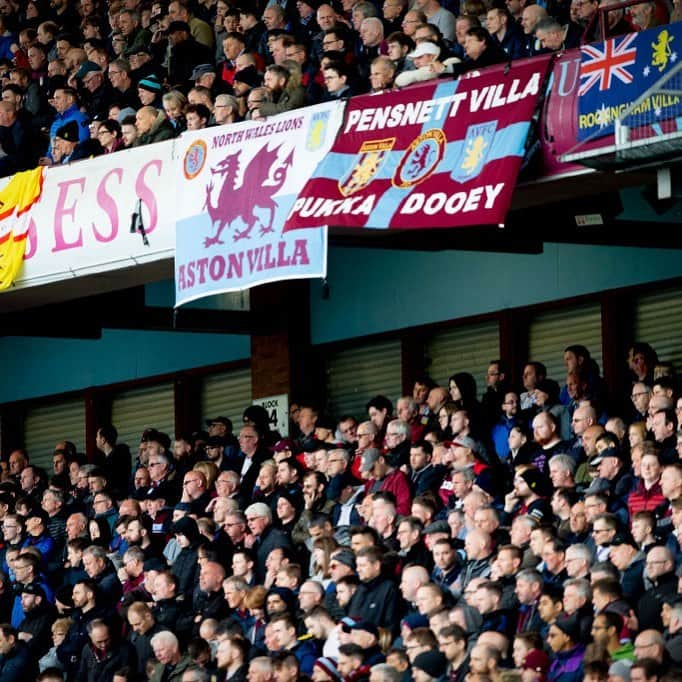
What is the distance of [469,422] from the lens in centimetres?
1605

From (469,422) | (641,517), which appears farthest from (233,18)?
(641,517)

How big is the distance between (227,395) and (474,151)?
716 cm

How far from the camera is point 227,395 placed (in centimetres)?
2186

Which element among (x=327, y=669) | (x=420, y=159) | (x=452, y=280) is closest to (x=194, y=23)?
(x=452, y=280)

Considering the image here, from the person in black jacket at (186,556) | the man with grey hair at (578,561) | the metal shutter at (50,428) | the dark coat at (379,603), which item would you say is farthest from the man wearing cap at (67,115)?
the man with grey hair at (578,561)

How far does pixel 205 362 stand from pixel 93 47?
3.40 m

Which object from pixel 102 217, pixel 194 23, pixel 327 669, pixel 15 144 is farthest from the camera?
pixel 194 23

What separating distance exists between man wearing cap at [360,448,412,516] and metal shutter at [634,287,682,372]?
2804 mm

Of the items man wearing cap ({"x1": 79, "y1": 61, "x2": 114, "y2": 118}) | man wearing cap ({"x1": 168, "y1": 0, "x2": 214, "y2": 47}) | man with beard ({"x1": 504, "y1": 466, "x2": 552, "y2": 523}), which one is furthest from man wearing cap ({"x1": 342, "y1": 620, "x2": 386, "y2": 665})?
man wearing cap ({"x1": 168, "y1": 0, "x2": 214, "y2": 47})

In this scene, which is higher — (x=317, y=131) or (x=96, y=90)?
(x=96, y=90)

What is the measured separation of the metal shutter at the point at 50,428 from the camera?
927 inches

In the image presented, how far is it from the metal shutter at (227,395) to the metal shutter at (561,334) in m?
3.78

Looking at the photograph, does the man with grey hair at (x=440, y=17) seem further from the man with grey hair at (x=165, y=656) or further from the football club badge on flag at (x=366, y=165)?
the man with grey hair at (x=165, y=656)

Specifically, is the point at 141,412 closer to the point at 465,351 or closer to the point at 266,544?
the point at 465,351
